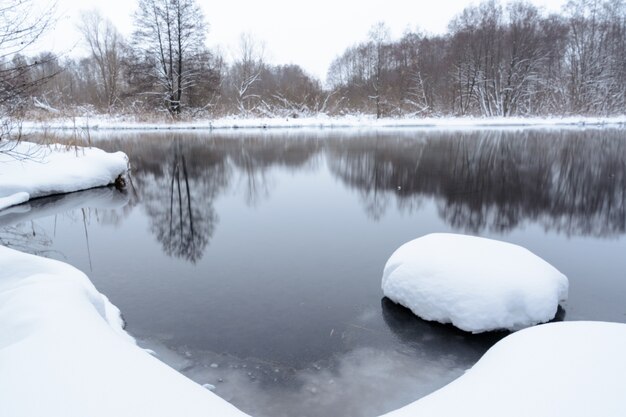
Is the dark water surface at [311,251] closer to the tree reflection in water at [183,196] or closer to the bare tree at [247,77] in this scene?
the tree reflection in water at [183,196]

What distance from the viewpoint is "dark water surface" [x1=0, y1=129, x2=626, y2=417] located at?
3.70 metres

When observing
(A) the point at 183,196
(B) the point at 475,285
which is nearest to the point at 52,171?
(A) the point at 183,196

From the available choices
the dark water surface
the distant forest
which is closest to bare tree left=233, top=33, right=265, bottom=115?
the distant forest

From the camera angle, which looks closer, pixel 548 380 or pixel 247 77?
pixel 548 380

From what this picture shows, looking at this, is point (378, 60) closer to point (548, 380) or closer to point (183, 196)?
point (183, 196)

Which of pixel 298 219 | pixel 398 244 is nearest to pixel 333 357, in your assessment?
pixel 398 244

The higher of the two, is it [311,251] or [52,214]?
[52,214]

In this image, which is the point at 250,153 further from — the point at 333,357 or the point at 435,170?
the point at 333,357

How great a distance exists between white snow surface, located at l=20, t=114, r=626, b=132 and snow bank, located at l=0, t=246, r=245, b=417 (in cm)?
3152

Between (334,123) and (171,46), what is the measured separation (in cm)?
1496

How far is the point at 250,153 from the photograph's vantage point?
62.7 feet

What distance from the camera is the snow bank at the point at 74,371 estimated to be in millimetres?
1946

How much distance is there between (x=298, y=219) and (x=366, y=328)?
16.1 ft

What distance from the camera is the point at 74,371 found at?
2.18 metres
